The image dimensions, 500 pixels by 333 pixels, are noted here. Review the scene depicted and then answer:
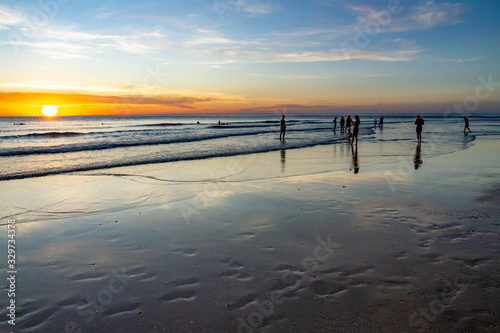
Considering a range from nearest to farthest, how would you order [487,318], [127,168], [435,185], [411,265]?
[487,318] → [411,265] → [435,185] → [127,168]

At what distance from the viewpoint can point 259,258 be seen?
5395 millimetres

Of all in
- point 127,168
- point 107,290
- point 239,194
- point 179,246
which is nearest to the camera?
point 107,290

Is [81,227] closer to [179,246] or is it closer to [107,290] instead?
[179,246]

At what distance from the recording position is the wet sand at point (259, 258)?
12.5ft

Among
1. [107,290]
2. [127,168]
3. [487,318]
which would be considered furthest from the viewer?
[127,168]

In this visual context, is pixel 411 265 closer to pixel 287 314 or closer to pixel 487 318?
pixel 487 318

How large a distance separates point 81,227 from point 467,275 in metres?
7.65

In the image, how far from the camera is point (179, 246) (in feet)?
19.6

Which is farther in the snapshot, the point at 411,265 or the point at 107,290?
the point at 411,265

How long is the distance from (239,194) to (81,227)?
4590 millimetres

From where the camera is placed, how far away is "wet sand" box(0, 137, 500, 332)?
3824 mm

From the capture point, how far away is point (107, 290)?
14.7ft

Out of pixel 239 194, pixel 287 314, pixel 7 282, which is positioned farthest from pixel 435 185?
pixel 7 282

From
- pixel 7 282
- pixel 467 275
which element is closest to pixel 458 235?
pixel 467 275
